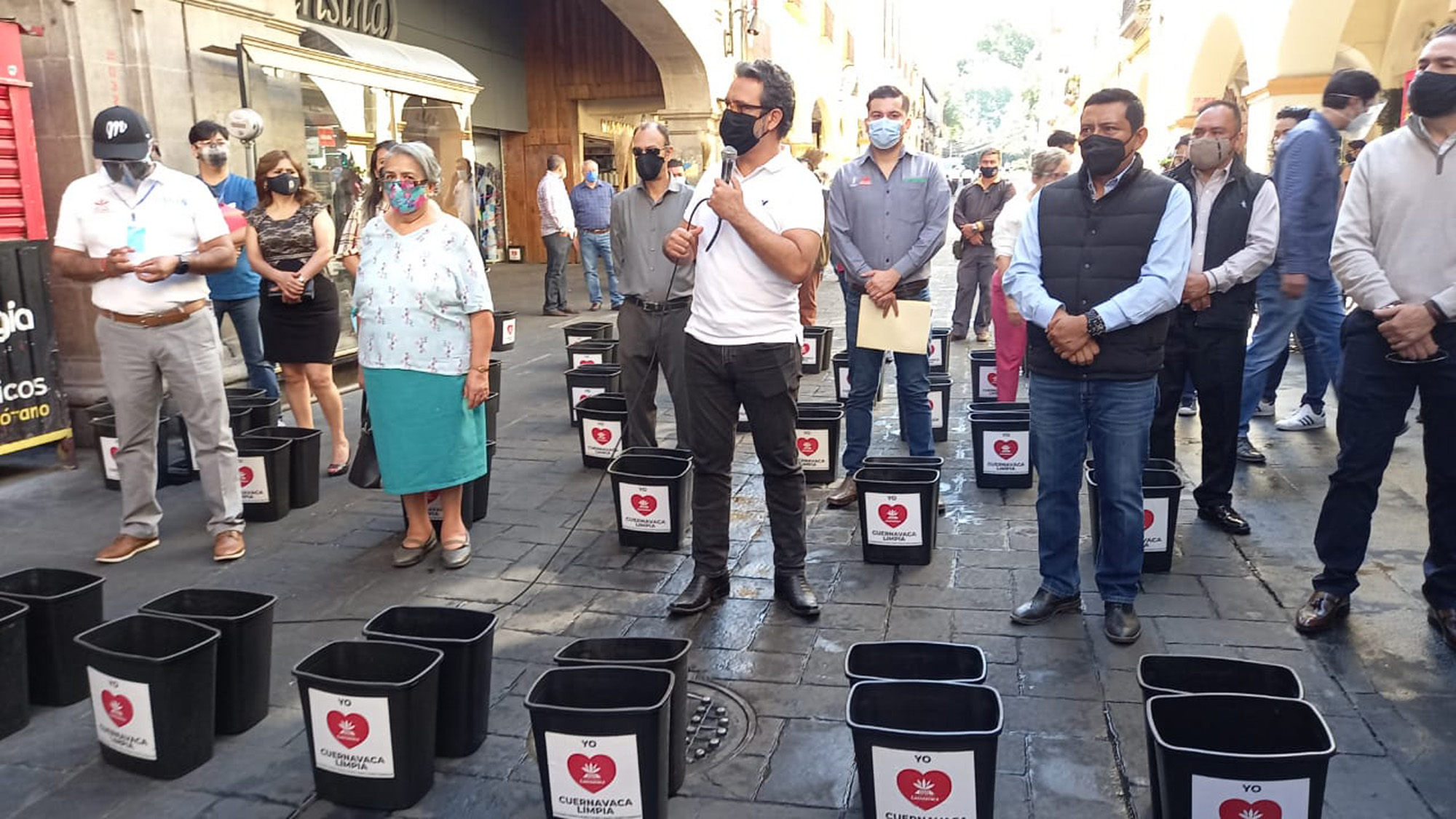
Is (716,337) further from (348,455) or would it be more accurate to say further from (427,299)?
(348,455)

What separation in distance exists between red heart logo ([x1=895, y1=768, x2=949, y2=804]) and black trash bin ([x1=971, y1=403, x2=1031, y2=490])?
10.8ft

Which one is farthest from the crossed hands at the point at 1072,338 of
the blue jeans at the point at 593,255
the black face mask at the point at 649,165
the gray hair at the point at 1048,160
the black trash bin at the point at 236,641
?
the blue jeans at the point at 593,255

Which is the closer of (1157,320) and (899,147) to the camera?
(1157,320)

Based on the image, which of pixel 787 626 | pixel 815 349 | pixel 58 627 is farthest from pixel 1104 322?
pixel 815 349

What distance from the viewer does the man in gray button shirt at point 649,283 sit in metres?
5.36

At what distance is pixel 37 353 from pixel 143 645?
3881 mm

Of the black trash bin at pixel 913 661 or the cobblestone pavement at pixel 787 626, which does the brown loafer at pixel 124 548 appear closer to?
the cobblestone pavement at pixel 787 626

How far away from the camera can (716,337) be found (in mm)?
3750

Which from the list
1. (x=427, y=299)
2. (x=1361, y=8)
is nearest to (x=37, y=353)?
(x=427, y=299)

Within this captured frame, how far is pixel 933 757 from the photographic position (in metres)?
2.37

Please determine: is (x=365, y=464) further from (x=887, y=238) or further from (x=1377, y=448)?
(x=1377, y=448)

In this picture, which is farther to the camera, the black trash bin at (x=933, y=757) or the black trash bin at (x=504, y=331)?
the black trash bin at (x=504, y=331)

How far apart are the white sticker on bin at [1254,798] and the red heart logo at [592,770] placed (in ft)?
4.23

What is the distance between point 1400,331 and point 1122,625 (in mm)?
1312
